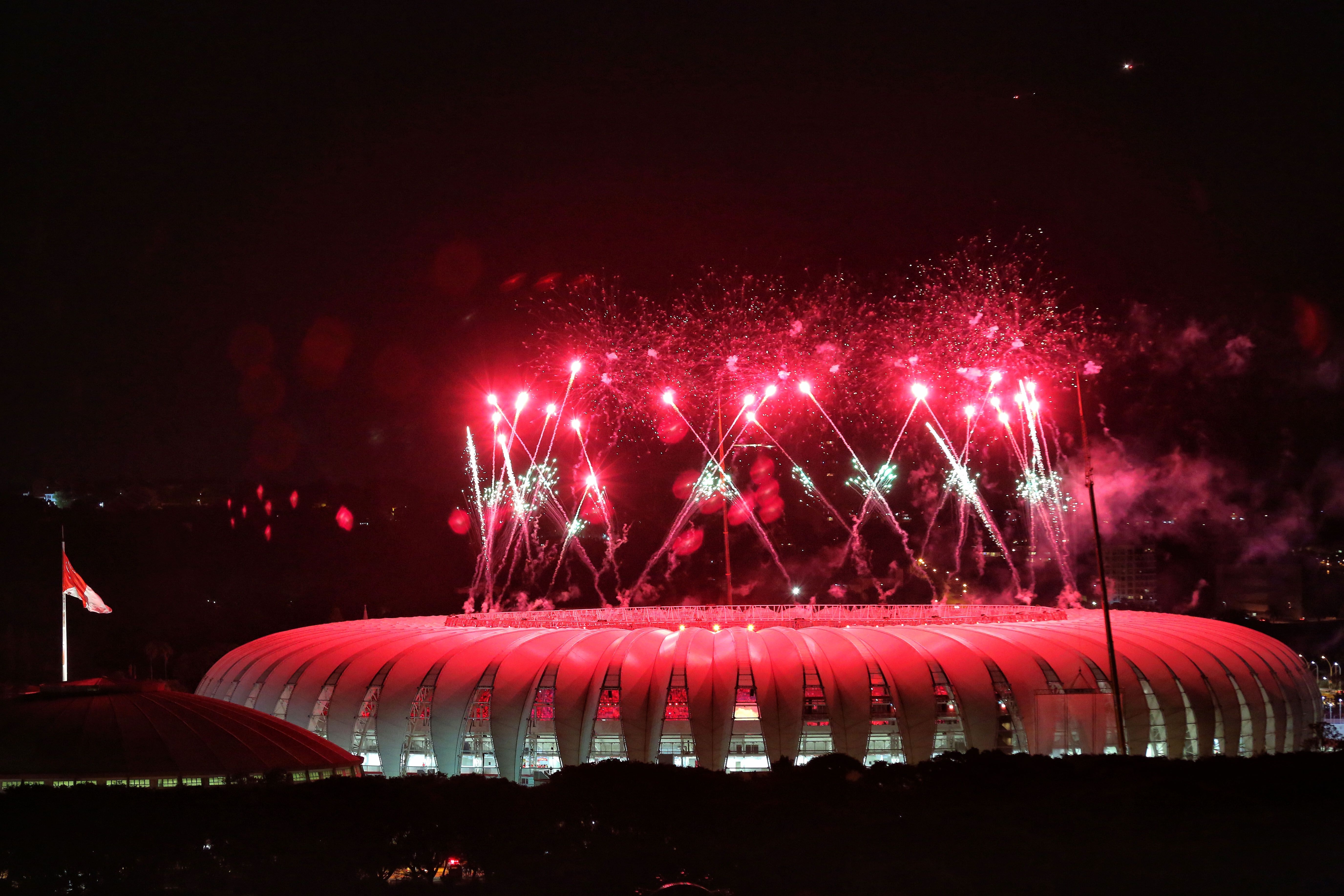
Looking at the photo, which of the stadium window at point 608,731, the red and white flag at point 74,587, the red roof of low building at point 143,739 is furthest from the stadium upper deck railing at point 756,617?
the red and white flag at point 74,587

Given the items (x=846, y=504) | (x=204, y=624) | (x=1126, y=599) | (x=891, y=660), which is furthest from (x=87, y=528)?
(x=1126, y=599)

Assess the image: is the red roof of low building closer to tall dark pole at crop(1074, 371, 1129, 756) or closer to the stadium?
the stadium

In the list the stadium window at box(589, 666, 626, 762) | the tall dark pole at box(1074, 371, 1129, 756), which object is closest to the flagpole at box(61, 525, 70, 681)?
the stadium window at box(589, 666, 626, 762)

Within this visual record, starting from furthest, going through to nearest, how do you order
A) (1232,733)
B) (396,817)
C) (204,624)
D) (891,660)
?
(204,624)
(1232,733)
(891,660)
(396,817)

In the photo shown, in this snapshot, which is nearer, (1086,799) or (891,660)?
(1086,799)

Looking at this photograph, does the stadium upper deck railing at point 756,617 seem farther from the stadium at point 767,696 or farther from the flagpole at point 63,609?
the flagpole at point 63,609

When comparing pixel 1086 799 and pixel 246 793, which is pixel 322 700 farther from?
pixel 1086 799
